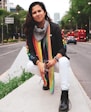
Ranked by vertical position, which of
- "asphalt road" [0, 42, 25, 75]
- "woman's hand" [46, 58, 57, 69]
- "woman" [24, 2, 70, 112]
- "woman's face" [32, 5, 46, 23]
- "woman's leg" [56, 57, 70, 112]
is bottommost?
"asphalt road" [0, 42, 25, 75]

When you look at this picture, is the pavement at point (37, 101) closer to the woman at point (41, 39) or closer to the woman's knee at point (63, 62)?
the woman at point (41, 39)

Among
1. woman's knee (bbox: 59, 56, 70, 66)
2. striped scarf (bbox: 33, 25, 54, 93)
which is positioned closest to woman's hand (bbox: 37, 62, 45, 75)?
striped scarf (bbox: 33, 25, 54, 93)

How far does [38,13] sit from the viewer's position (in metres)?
8.07

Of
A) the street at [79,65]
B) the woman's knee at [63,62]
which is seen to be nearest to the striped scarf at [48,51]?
the woman's knee at [63,62]

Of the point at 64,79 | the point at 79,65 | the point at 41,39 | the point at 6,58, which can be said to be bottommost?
the point at 6,58

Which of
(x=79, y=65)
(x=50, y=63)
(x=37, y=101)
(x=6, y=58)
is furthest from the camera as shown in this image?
(x=6, y=58)

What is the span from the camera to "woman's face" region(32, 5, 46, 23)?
8047mm

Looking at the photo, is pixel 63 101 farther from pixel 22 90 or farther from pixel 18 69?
pixel 18 69

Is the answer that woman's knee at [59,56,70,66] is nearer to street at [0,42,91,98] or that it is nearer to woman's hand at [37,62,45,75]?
woman's hand at [37,62,45,75]

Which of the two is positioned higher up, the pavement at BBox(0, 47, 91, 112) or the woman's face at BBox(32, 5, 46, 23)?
the woman's face at BBox(32, 5, 46, 23)

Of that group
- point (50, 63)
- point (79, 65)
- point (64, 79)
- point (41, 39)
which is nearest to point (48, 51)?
point (41, 39)

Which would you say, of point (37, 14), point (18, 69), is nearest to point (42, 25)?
point (37, 14)

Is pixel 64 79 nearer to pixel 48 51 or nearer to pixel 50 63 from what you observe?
pixel 50 63

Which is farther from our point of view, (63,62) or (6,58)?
(6,58)
